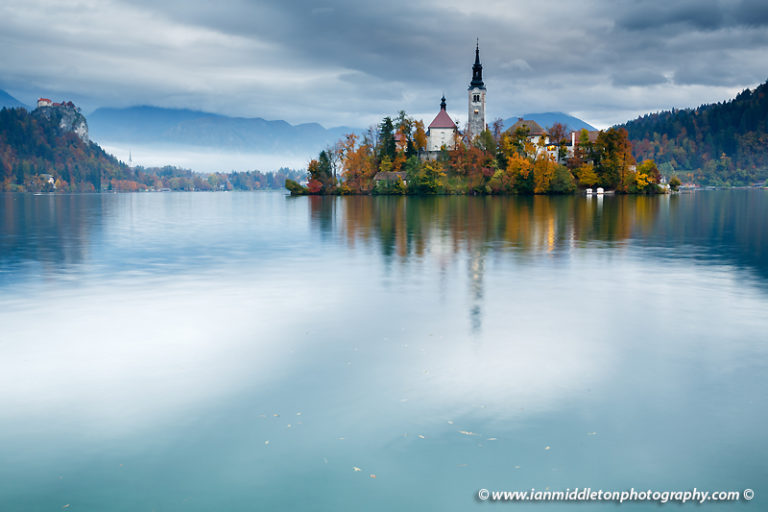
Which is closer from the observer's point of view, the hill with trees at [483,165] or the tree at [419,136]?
the hill with trees at [483,165]

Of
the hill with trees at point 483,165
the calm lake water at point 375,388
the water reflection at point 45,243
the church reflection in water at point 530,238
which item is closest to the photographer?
the calm lake water at point 375,388

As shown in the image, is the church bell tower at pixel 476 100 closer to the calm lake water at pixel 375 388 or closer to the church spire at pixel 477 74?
the church spire at pixel 477 74

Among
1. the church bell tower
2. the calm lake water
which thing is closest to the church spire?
the church bell tower

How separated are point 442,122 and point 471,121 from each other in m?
8.09

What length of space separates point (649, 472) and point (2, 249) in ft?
112

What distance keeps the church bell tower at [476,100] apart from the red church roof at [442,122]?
4998mm

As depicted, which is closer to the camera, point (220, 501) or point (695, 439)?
point (220, 501)

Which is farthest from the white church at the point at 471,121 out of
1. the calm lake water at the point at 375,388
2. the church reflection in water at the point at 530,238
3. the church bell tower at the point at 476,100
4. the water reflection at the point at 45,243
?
the calm lake water at the point at 375,388

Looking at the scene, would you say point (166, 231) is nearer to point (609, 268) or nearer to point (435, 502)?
point (609, 268)

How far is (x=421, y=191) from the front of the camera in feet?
442

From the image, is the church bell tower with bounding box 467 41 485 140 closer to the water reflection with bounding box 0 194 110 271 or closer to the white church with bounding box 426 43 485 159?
the white church with bounding box 426 43 485 159

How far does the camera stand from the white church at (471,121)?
15762cm

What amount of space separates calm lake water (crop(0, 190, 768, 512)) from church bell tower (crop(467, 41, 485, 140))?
142034 millimetres

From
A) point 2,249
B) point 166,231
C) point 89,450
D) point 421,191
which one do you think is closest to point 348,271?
point 89,450
